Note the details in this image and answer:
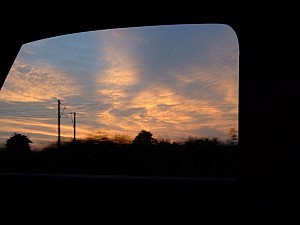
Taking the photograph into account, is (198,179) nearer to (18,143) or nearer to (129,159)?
(129,159)

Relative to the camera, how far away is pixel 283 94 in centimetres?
191

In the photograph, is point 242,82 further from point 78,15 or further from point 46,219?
point 46,219

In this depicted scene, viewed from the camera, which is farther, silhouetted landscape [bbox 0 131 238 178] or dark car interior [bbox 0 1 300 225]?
silhouetted landscape [bbox 0 131 238 178]

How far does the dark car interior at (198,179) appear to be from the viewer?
1.91 metres

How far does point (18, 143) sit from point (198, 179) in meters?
2.57

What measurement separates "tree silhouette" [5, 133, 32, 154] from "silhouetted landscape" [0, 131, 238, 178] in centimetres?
2

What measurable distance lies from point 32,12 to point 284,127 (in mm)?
1830

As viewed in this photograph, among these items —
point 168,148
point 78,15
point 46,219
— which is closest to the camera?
point 78,15

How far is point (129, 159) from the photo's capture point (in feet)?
10.8

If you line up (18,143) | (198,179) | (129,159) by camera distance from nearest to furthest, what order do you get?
(198,179), (129,159), (18,143)

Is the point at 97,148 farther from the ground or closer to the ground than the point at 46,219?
farther from the ground

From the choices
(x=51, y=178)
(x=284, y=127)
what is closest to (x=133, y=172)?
(x=51, y=178)

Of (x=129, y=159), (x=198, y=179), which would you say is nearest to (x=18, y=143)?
(x=129, y=159)

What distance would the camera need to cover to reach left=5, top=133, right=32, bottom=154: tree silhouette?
349cm
